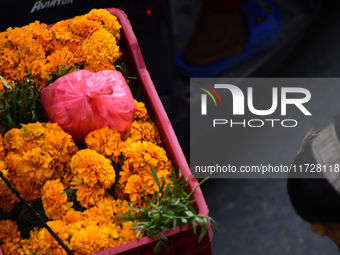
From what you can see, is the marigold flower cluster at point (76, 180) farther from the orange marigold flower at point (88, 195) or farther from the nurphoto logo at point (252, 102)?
the nurphoto logo at point (252, 102)

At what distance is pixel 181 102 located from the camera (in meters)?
2.83

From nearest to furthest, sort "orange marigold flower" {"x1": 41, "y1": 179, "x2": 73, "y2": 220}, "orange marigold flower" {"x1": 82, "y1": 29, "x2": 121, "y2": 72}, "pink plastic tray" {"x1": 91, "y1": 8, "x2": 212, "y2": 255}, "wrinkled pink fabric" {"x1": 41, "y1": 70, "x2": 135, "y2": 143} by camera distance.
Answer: "pink plastic tray" {"x1": 91, "y1": 8, "x2": 212, "y2": 255}, "orange marigold flower" {"x1": 41, "y1": 179, "x2": 73, "y2": 220}, "wrinkled pink fabric" {"x1": 41, "y1": 70, "x2": 135, "y2": 143}, "orange marigold flower" {"x1": 82, "y1": 29, "x2": 121, "y2": 72}

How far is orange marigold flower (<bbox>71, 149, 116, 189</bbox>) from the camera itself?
1358 millimetres

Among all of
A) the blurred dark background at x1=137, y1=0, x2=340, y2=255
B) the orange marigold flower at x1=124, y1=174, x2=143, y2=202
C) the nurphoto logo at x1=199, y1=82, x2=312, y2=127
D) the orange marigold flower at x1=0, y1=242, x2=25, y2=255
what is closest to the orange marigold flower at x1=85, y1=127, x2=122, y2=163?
the orange marigold flower at x1=124, y1=174, x2=143, y2=202

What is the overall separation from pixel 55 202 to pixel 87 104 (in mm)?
293

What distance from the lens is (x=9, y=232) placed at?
1.31m

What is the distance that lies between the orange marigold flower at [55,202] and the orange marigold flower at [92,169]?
7 centimetres

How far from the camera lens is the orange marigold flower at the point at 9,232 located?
1300 millimetres

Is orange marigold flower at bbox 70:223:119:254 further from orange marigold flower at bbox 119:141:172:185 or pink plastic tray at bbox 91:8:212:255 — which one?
orange marigold flower at bbox 119:141:172:185

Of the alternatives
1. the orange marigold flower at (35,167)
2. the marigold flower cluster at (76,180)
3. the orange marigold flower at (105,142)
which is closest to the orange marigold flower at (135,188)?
the marigold flower cluster at (76,180)

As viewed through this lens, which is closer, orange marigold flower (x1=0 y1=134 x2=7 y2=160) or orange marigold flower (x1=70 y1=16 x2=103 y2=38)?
orange marigold flower (x1=0 y1=134 x2=7 y2=160)

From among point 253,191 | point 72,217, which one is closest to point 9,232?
point 72,217

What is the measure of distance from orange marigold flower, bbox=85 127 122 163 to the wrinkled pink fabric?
0.10ft

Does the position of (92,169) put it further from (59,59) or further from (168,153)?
(59,59)
